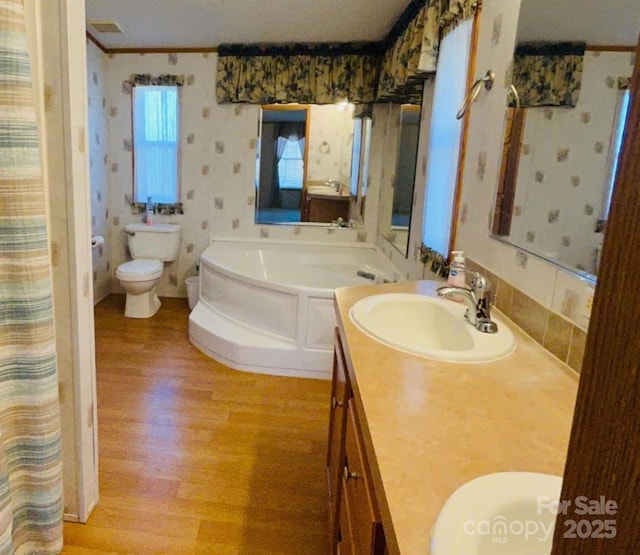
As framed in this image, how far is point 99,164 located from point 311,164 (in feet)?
6.11

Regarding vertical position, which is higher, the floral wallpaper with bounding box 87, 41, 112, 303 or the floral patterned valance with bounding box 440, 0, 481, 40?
the floral patterned valance with bounding box 440, 0, 481, 40

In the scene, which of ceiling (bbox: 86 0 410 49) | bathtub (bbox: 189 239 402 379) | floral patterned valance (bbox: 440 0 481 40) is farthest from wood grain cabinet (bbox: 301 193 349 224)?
floral patterned valance (bbox: 440 0 481 40)

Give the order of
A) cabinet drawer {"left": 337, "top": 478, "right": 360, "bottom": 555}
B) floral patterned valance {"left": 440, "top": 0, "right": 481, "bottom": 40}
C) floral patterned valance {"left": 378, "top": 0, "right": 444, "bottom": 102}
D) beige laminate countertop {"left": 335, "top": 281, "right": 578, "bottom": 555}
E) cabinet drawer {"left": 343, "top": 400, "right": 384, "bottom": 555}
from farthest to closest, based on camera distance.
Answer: floral patterned valance {"left": 378, "top": 0, "right": 444, "bottom": 102}
floral patterned valance {"left": 440, "top": 0, "right": 481, "bottom": 40}
cabinet drawer {"left": 337, "top": 478, "right": 360, "bottom": 555}
cabinet drawer {"left": 343, "top": 400, "right": 384, "bottom": 555}
beige laminate countertop {"left": 335, "top": 281, "right": 578, "bottom": 555}

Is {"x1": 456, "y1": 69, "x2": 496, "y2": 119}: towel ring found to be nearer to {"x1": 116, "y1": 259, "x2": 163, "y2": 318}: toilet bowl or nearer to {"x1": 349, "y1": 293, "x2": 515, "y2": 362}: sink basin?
{"x1": 349, "y1": 293, "x2": 515, "y2": 362}: sink basin

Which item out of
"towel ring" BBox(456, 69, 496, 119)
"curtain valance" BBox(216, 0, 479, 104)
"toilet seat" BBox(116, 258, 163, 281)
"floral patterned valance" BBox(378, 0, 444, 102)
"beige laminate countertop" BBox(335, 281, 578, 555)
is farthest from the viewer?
"curtain valance" BBox(216, 0, 479, 104)

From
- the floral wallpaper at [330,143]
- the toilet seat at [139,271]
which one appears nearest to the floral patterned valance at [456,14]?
the floral wallpaper at [330,143]

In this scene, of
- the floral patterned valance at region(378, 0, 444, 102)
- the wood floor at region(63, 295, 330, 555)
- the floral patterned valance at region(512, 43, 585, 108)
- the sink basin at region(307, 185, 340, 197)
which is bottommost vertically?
the wood floor at region(63, 295, 330, 555)

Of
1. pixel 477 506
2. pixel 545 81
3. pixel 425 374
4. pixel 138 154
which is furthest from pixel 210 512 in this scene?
pixel 138 154

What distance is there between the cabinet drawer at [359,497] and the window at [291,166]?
123 inches

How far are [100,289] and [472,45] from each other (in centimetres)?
372

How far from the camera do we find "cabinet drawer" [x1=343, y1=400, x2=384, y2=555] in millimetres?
813

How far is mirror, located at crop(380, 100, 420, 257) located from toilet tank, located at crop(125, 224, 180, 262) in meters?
1.90

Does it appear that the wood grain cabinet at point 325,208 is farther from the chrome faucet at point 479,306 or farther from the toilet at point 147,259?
the chrome faucet at point 479,306

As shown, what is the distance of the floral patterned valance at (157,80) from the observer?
13.2 feet
